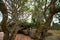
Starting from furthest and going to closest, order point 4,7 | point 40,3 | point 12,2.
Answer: point 40,3
point 4,7
point 12,2

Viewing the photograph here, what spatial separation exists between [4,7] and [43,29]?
2.75ft

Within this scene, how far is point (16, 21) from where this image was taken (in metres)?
2.90

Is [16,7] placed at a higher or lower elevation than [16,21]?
higher

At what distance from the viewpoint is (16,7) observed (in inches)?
110

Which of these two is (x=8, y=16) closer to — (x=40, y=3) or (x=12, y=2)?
(x=12, y=2)

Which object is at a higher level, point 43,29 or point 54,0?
point 54,0

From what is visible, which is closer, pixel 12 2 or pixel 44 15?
pixel 12 2

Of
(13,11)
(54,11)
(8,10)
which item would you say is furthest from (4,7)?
(54,11)

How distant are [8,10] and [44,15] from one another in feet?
2.25

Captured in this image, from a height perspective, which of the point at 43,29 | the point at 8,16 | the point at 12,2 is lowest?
the point at 43,29

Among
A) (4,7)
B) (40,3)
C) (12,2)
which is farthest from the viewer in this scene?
(40,3)

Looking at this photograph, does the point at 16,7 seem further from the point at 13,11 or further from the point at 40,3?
the point at 40,3

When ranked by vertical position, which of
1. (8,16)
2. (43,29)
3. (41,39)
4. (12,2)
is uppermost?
(12,2)

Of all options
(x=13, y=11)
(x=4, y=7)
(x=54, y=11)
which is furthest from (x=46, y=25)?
(x=4, y=7)
